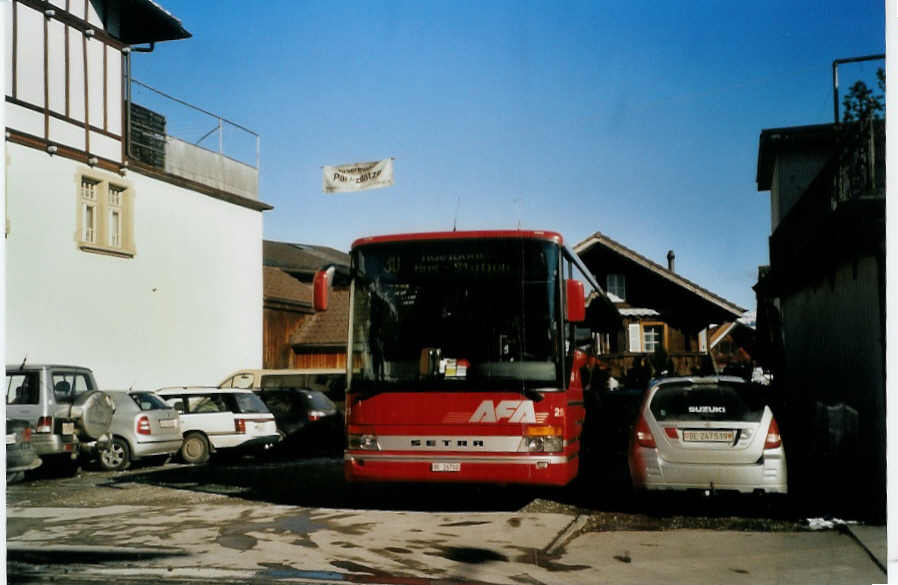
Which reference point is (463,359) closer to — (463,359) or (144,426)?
(463,359)

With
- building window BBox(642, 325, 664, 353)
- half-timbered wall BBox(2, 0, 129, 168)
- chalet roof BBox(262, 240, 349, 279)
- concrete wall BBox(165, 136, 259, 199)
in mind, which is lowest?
building window BBox(642, 325, 664, 353)

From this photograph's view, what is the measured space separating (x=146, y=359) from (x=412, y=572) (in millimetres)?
6494

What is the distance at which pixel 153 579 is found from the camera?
7.04m

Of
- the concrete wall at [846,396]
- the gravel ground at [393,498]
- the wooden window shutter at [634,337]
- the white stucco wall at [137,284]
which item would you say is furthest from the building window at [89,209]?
the wooden window shutter at [634,337]

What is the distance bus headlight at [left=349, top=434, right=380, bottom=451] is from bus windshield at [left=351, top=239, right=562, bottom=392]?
48 centimetres

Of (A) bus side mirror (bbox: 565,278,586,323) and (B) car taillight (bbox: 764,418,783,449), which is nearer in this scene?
(A) bus side mirror (bbox: 565,278,586,323)

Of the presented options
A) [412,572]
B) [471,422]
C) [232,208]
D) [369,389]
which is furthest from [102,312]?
[412,572]

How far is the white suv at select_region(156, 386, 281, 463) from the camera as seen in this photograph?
55.9 ft

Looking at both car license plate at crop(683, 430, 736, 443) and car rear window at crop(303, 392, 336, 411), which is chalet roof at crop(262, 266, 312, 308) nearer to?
car rear window at crop(303, 392, 336, 411)

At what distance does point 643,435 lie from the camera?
10.1 m

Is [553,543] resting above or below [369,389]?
below

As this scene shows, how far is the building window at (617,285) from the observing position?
19.1 m

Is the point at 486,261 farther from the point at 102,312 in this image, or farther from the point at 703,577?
the point at 102,312

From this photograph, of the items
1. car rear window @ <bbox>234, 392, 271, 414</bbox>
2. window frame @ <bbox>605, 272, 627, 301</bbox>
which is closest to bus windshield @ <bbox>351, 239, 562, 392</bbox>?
window frame @ <bbox>605, 272, 627, 301</bbox>
